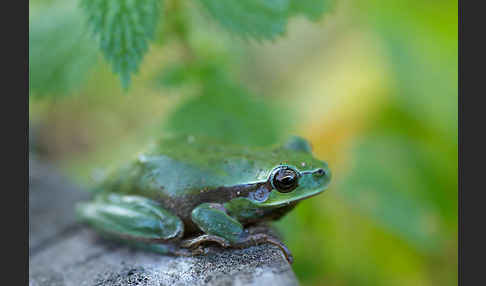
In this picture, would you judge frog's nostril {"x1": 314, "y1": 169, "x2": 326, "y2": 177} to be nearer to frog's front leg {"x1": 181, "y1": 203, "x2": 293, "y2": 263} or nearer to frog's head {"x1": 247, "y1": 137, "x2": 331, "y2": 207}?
frog's head {"x1": 247, "y1": 137, "x2": 331, "y2": 207}

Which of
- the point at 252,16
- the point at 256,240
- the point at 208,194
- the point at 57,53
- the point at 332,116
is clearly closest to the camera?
the point at 256,240

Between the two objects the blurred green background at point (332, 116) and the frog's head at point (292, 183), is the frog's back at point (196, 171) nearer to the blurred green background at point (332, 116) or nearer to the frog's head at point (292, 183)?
the frog's head at point (292, 183)

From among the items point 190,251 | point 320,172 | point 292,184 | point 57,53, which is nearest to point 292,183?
point 292,184

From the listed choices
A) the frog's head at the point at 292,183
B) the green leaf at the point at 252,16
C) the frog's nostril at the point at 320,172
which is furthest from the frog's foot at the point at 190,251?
the green leaf at the point at 252,16

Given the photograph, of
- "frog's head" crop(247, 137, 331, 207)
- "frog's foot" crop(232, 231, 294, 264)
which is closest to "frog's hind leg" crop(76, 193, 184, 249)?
"frog's foot" crop(232, 231, 294, 264)

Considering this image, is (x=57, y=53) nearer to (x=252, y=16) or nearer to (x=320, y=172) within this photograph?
(x=252, y=16)

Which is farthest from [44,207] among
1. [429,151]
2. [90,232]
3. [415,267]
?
[429,151]
